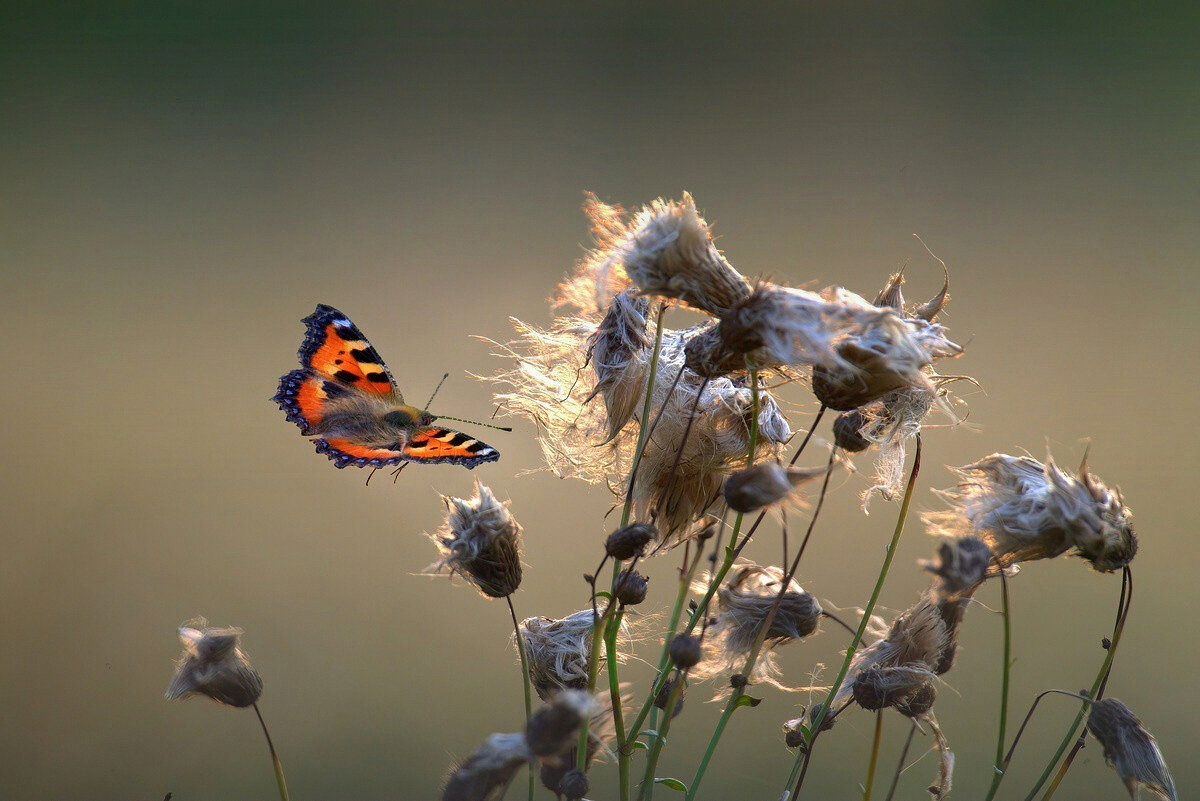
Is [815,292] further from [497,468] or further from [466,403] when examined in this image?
[497,468]

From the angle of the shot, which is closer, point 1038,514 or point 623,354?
point 1038,514

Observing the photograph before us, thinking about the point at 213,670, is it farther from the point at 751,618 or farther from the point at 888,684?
the point at 888,684

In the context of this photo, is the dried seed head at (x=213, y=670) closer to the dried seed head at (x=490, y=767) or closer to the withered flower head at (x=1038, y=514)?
the dried seed head at (x=490, y=767)

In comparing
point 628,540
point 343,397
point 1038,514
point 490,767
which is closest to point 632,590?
point 628,540

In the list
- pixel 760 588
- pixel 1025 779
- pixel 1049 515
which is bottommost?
pixel 1025 779

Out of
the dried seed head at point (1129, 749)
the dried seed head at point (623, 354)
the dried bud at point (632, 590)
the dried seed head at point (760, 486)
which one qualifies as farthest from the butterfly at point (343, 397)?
the dried seed head at point (1129, 749)

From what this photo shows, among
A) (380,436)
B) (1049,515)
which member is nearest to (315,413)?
(380,436)

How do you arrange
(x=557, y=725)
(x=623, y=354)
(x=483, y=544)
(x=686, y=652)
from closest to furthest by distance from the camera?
(x=557, y=725) < (x=686, y=652) < (x=483, y=544) < (x=623, y=354)
